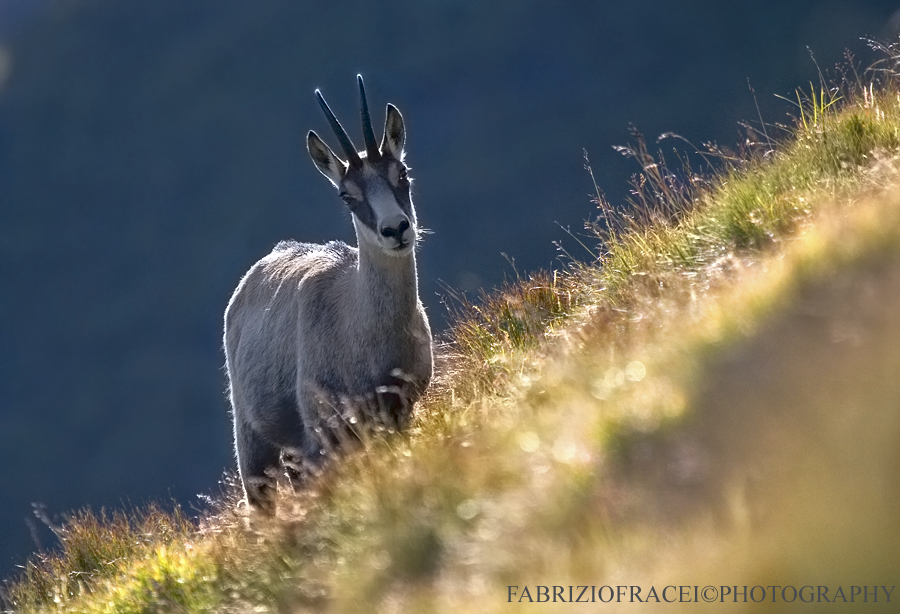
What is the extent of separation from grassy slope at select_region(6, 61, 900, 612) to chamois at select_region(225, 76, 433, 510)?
599mm

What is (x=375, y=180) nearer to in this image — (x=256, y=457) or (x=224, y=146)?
(x=256, y=457)

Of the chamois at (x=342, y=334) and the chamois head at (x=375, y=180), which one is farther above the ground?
the chamois head at (x=375, y=180)

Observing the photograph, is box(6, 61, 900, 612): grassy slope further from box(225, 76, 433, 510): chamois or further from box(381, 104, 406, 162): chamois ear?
box(381, 104, 406, 162): chamois ear

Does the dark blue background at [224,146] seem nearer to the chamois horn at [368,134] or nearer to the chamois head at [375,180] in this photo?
the chamois head at [375,180]

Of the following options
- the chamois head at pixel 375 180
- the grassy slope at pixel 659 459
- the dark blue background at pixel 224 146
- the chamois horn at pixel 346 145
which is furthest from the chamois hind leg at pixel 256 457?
the dark blue background at pixel 224 146

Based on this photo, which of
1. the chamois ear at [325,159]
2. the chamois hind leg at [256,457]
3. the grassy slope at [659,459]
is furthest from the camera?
the chamois hind leg at [256,457]

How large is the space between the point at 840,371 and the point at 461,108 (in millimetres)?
112796

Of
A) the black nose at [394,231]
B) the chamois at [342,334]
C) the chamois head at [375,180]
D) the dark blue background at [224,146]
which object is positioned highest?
the chamois head at [375,180]

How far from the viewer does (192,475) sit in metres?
72.3

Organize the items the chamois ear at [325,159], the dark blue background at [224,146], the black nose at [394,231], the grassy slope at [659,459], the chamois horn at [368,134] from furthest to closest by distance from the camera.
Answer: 1. the dark blue background at [224,146]
2. the chamois ear at [325,159]
3. the chamois horn at [368,134]
4. the black nose at [394,231]
5. the grassy slope at [659,459]

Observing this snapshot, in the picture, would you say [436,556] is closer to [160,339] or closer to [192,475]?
[192,475]

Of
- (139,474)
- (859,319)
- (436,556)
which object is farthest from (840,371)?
(139,474)

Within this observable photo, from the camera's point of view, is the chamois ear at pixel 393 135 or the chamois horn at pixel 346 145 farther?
the chamois ear at pixel 393 135

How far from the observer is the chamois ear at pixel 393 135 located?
322 inches
